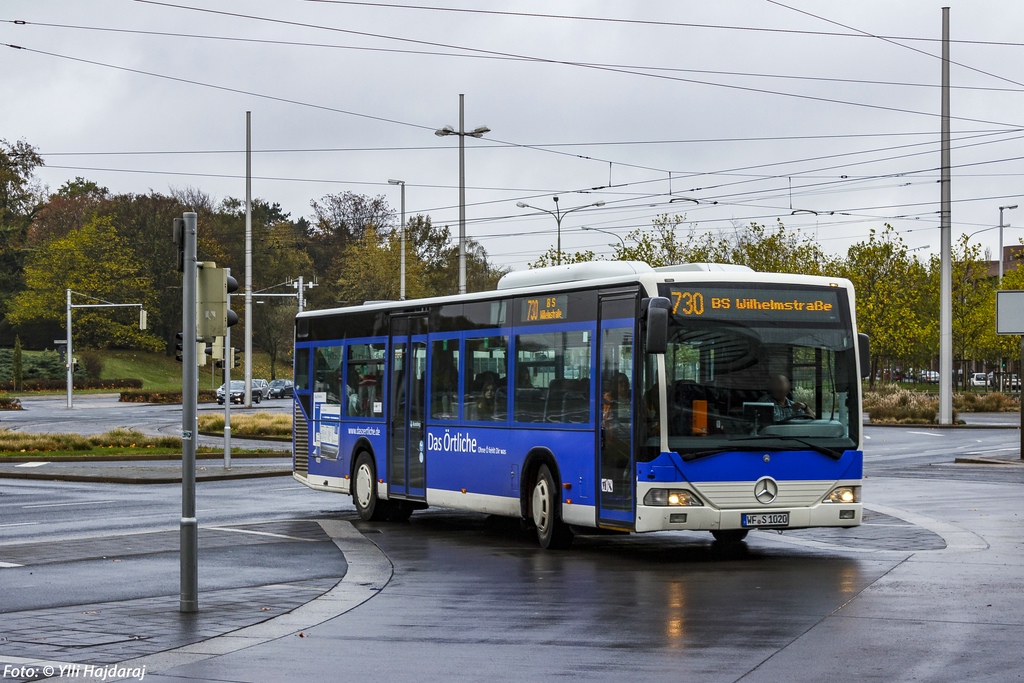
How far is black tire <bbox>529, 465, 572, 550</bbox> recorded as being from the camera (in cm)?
1562

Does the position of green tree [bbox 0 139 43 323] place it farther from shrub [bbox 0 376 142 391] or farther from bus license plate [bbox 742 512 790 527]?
bus license plate [bbox 742 512 790 527]

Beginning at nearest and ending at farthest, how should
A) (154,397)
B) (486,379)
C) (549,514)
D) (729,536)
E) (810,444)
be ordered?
(810,444) → (549,514) → (729,536) → (486,379) → (154,397)

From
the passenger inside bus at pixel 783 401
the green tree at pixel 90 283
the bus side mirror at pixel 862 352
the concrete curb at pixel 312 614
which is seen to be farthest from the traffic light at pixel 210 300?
the green tree at pixel 90 283

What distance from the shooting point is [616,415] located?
14680 millimetres

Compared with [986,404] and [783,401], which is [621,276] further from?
[986,404]

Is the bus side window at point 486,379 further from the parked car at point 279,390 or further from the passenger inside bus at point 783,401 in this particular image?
the parked car at point 279,390

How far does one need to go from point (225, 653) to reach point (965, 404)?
56.8m

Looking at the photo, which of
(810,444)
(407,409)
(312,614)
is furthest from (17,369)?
(312,614)

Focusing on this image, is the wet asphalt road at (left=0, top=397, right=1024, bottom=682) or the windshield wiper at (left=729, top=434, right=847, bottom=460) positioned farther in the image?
the windshield wiper at (left=729, top=434, right=847, bottom=460)

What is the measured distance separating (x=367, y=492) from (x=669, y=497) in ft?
22.7

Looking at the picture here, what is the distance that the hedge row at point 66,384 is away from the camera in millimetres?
94781

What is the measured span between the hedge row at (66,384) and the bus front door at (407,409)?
79.0 m

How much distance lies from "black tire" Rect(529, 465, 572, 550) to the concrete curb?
5.93 feet

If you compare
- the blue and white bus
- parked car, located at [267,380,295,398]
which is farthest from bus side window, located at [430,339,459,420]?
parked car, located at [267,380,295,398]
